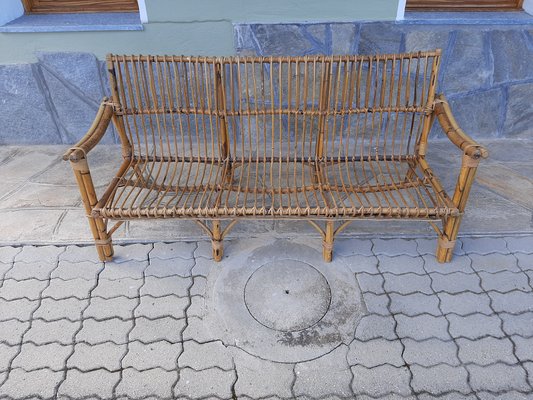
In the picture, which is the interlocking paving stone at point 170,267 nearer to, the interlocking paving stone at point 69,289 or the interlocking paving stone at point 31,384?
the interlocking paving stone at point 69,289

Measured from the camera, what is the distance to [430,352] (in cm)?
190

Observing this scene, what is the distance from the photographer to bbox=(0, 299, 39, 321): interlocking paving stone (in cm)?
208

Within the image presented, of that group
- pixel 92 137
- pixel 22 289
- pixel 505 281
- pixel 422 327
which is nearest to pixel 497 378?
pixel 422 327

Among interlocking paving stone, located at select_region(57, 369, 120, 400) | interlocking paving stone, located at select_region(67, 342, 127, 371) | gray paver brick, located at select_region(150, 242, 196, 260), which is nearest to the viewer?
interlocking paving stone, located at select_region(57, 369, 120, 400)

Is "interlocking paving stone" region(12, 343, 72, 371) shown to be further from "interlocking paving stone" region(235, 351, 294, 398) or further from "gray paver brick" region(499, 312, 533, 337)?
"gray paver brick" region(499, 312, 533, 337)

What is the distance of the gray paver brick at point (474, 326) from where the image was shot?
1.97 meters

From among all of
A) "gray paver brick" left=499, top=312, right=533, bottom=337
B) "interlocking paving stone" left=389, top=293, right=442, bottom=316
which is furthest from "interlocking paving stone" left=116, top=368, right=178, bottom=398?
"gray paver brick" left=499, top=312, right=533, bottom=337

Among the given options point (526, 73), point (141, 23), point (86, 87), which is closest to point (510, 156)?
point (526, 73)

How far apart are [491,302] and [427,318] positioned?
0.36 meters

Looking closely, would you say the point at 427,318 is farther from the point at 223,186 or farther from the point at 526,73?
the point at 526,73

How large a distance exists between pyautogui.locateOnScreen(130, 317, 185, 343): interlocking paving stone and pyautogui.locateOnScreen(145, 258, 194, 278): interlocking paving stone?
305 millimetres

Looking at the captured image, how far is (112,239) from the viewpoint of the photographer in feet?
8.36

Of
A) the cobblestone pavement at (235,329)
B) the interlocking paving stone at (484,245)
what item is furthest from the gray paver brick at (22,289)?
the interlocking paving stone at (484,245)

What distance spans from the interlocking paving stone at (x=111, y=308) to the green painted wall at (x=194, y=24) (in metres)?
1.90
